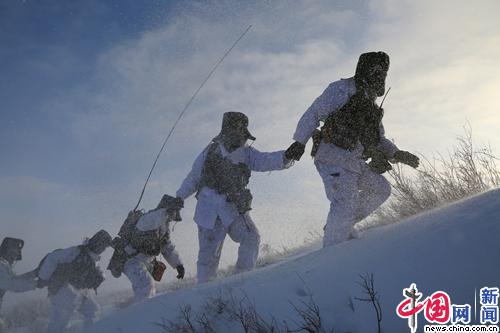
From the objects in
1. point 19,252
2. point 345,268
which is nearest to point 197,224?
point 345,268

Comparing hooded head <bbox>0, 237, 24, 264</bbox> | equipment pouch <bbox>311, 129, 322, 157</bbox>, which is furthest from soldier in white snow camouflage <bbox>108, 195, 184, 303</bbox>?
hooded head <bbox>0, 237, 24, 264</bbox>

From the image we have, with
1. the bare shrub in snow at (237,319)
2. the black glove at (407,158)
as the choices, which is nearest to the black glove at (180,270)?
the bare shrub in snow at (237,319)

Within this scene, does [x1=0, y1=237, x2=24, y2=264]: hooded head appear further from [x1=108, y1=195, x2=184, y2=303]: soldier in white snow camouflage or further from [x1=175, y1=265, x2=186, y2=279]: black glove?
[x1=175, y1=265, x2=186, y2=279]: black glove

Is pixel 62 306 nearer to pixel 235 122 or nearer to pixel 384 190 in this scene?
pixel 235 122

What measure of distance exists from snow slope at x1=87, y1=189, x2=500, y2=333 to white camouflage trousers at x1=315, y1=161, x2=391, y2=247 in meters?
0.54

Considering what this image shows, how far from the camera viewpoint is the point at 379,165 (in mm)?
3988

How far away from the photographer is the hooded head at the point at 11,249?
8695 mm

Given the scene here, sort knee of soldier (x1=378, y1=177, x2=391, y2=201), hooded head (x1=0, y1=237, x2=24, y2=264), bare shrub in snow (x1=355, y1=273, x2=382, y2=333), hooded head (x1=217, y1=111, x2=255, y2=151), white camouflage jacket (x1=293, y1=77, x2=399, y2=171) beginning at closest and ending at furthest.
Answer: bare shrub in snow (x1=355, y1=273, x2=382, y2=333), white camouflage jacket (x1=293, y1=77, x2=399, y2=171), knee of soldier (x1=378, y1=177, x2=391, y2=201), hooded head (x1=217, y1=111, x2=255, y2=151), hooded head (x1=0, y1=237, x2=24, y2=264)

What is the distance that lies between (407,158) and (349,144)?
0.68 m

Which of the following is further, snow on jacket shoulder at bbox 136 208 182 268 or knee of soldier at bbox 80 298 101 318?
knee of soldier at bbox 80 298 101 318

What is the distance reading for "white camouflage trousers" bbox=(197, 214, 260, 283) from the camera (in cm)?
529

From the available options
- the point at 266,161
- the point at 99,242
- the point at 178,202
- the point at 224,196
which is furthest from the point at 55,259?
the point at 266,161

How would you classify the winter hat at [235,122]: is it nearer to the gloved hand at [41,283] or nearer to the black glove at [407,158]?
the black glove at [407,158]

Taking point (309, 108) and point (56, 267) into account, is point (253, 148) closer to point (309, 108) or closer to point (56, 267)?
point (309, 108)
